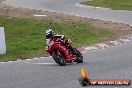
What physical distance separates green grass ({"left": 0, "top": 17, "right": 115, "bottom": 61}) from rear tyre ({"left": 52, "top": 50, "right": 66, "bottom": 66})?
2460mm

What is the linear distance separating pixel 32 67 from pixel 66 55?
3.21ft

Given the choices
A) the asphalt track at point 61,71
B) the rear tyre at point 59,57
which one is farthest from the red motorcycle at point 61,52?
the asphalt track at point 61,71

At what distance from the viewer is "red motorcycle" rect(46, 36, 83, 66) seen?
13438 mm

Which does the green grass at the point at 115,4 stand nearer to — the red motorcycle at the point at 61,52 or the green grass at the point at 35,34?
the green grass at the point at 35,34

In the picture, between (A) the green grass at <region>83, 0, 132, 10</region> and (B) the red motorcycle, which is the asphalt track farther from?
(A) the green grass at <region>83, 0, 132, 10</region>

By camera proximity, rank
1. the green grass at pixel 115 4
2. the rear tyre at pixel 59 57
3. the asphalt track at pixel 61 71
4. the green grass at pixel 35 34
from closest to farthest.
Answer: the asphalt track at pixel 61 71 → the rear tyre at pixel 59 57 → the green grass at pixel 35 34 → the green grass at pixel 115 4

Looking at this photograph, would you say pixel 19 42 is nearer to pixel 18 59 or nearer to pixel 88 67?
pixel 18 59

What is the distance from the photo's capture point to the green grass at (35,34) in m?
17.3

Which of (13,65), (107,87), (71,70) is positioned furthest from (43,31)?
(107,87)

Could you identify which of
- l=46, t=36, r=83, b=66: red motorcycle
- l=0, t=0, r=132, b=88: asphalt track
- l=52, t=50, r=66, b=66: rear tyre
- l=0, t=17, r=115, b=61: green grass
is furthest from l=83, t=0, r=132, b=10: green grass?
l=52, t=50, r=66, b=66: rear tyre

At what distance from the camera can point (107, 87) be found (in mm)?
6379

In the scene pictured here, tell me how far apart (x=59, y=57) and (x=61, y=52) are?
0.18 m

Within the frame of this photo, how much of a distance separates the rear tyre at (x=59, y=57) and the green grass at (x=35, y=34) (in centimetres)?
246

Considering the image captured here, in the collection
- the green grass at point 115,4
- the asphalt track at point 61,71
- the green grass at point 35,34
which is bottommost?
the green grass at point 115,4
